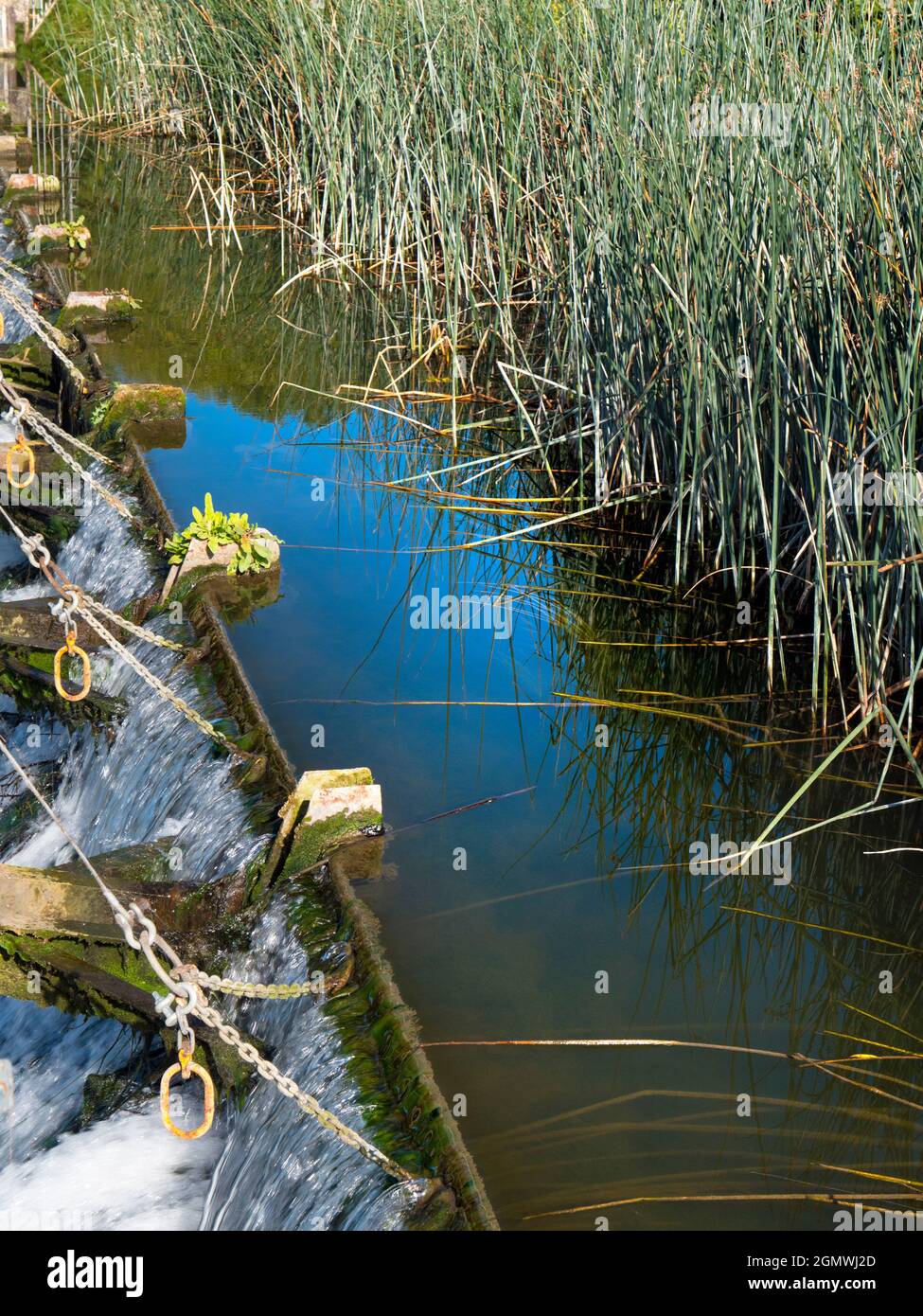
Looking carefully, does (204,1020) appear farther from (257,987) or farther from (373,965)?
(373,965)

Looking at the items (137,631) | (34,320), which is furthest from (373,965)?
(34,320)

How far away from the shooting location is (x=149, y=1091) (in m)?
3.41

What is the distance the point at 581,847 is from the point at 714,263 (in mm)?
2046

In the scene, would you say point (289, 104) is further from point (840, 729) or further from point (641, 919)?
point (641, 919)

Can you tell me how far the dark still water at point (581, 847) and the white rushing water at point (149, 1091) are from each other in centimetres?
26

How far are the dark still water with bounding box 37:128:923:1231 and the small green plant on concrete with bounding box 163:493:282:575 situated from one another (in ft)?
0.59

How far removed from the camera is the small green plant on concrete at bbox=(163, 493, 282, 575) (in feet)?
16.0

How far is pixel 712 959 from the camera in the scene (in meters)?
3.12

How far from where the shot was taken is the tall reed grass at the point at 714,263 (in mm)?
3756

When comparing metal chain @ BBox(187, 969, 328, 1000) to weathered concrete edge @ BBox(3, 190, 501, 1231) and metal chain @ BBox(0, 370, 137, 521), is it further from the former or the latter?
metal chain @ BBox(0, 370, 137, 521)

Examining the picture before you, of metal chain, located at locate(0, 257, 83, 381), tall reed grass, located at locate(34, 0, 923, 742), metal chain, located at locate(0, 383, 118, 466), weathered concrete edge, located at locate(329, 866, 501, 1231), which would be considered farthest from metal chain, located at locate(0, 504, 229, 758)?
metal chain, located at locate(0, 257, 83, 381)

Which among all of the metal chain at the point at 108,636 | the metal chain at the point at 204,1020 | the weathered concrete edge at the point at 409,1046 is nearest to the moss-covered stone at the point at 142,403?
the metal chain at the point at 108,636

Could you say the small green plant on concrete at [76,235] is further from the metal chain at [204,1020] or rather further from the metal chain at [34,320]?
the metal chain at [204,1020]
